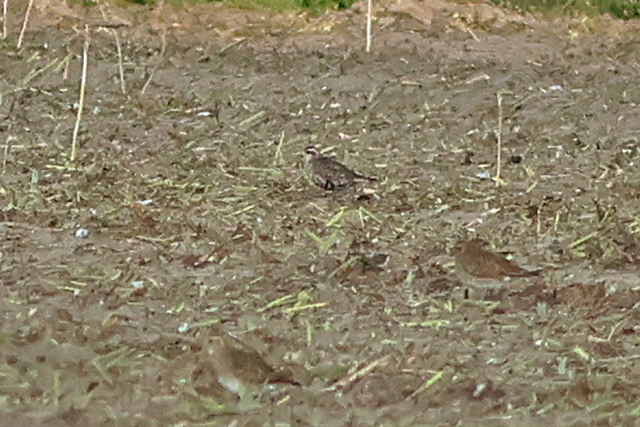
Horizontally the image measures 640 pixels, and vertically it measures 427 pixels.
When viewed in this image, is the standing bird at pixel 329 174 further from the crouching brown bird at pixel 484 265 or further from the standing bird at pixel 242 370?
the standing bird at pixel 242 370

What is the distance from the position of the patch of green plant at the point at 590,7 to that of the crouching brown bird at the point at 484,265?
349 cm

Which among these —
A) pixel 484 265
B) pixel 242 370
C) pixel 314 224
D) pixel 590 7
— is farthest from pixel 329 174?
pixel 590 7

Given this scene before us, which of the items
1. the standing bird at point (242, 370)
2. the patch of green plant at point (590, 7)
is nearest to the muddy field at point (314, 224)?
the standing bird at point (242, 370)

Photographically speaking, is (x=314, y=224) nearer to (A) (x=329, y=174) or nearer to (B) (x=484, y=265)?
(A) (x=329, y=174)

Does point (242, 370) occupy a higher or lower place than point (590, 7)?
higher

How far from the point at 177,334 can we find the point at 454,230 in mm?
1118

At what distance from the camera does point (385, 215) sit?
396 centimetres

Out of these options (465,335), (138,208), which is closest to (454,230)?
(465,335)

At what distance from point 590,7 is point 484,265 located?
144 inches

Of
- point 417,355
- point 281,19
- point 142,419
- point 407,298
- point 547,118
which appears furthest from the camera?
point 281,19

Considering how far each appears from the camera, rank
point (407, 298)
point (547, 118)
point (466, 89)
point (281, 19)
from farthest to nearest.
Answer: point (281, 19) < point (466, 89) < point (547, 118) < point (407, 298)

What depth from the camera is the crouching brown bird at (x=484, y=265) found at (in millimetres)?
3455

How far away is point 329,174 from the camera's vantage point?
412 cm

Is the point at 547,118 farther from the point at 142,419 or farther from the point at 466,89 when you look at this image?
the point at 142,419
